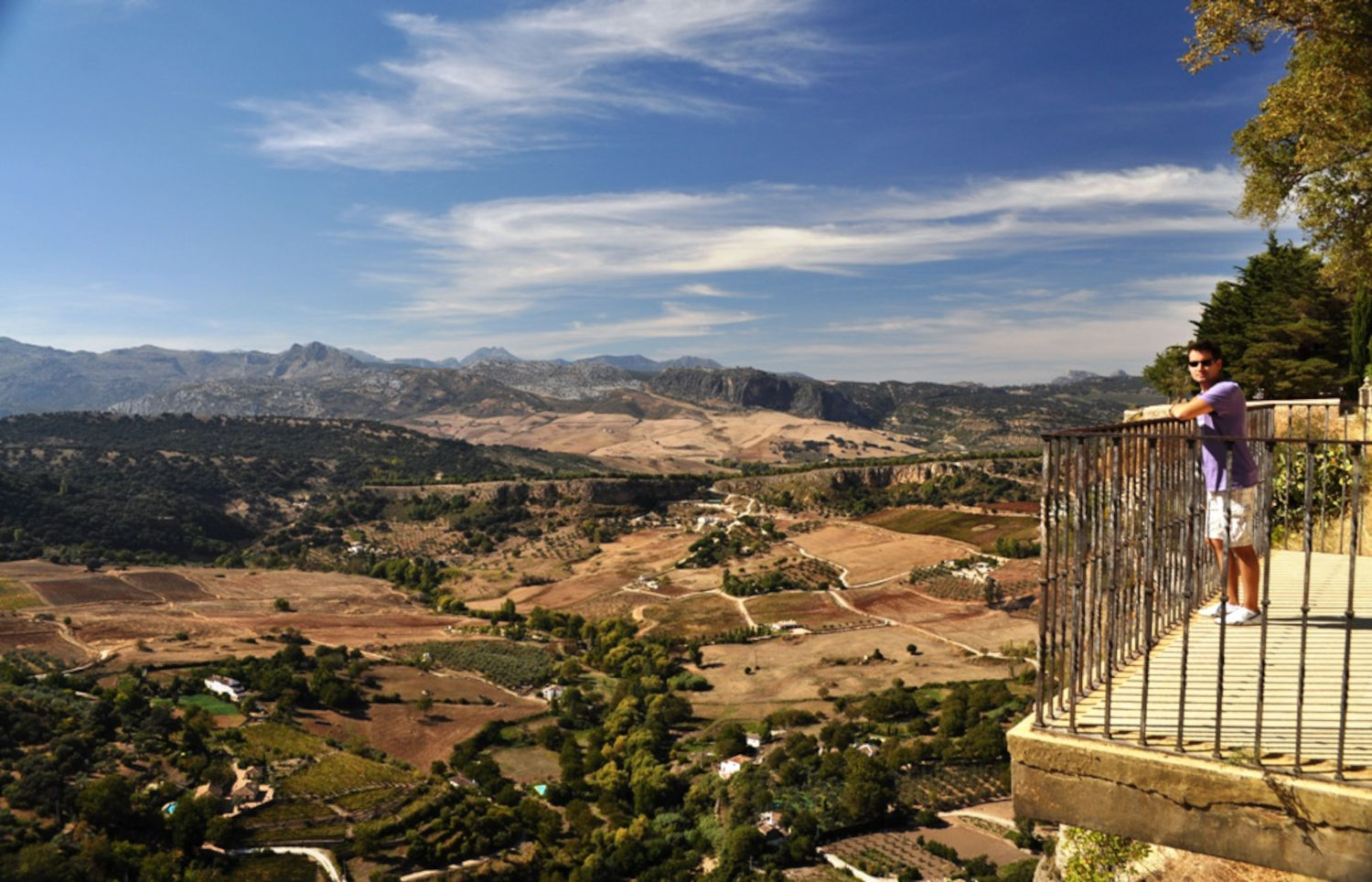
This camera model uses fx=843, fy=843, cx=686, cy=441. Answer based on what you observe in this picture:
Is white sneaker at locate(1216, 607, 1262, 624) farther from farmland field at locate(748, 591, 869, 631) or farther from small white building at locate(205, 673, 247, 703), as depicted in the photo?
farmland field at locate(748, 591, 869, 631)

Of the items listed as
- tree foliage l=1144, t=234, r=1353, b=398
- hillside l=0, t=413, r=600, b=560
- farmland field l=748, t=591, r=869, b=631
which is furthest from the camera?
hillside l=0, t=413, r=600, b=560

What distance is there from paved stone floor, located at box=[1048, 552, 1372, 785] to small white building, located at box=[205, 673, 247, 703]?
208 feet

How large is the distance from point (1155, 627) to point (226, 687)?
6555 centimetres

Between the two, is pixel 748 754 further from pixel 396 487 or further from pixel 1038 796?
pixel 396 487

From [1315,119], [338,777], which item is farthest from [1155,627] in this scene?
[338,777]

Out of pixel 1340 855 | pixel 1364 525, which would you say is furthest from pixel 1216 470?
pixel 1364 525

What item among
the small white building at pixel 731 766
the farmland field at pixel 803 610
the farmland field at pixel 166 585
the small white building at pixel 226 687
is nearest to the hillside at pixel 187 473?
the farmland field at pixel 166 585

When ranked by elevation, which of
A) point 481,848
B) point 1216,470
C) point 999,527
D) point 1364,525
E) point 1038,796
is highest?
point 1216,470

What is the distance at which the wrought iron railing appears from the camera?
4.31 m

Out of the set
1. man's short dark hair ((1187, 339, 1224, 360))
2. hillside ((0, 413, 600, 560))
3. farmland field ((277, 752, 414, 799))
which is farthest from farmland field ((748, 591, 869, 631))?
hillside ((0, 413, 600, 560))

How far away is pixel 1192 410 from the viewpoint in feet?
20.4

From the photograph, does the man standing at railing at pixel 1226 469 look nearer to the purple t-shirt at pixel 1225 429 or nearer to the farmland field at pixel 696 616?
the purple t-shirt at pixel 1225 429

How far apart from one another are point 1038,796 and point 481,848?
40871 millimetres

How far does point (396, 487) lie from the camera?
470ft
